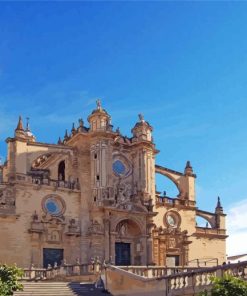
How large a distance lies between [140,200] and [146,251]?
3.85 m

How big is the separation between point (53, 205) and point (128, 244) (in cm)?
714

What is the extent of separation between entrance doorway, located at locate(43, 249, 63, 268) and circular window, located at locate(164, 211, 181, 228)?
36.2ft

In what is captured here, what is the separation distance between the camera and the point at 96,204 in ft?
139

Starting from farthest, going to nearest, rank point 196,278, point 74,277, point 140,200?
point 140,200 < point 74,277 < point 196,278

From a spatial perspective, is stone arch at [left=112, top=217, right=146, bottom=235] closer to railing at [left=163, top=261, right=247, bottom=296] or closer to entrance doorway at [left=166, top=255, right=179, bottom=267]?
entrance doorway at [left=166, top=255, right=179, bottom=267]

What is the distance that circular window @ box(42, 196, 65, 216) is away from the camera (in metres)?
40.6

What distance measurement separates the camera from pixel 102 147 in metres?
43.5

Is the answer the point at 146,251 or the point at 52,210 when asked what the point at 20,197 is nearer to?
the point at 52,210

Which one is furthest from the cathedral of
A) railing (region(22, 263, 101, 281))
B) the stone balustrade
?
the stone balustrade

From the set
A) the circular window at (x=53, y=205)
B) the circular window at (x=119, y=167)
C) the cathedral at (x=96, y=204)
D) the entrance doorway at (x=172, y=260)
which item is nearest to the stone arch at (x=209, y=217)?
the cathedral at (x=96, y=204)

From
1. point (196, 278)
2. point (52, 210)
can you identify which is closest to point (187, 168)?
point (52, 210)

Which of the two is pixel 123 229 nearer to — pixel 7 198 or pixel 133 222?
pixel 133 222

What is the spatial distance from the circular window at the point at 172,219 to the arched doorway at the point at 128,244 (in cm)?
425

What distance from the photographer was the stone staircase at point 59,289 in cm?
2533
